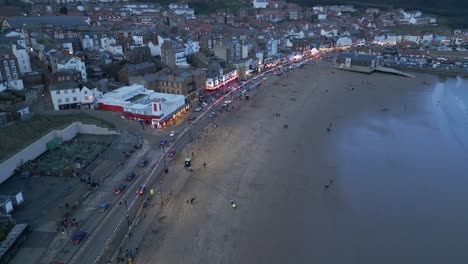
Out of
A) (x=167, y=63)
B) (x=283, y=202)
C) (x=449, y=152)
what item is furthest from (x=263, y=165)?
(x=167, y=63)

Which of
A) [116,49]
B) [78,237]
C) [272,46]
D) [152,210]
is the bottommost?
[152,210]

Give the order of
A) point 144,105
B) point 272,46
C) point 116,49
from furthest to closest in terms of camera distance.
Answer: point 272,46 < point 116,49 < point 144,105

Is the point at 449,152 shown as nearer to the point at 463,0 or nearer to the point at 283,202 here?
the point at 283,202

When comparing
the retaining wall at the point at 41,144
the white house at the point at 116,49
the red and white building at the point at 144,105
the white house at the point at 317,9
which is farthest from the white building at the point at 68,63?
the white house at the point at 317,9

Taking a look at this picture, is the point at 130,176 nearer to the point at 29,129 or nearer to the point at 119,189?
the point at 119,189

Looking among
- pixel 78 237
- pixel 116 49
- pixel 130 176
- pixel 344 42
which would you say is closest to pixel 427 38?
pixel 344 42

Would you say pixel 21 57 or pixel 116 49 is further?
pixel 116 49
